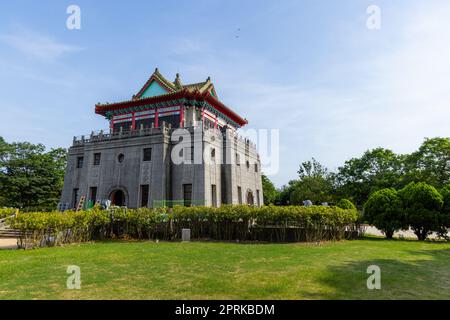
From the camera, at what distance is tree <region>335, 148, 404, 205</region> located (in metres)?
30.4

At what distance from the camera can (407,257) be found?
31.4ft

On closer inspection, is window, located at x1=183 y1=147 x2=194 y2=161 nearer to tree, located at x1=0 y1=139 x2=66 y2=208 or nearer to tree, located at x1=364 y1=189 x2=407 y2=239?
tree, located at x1=364 y1=189 x2=407 y2=239

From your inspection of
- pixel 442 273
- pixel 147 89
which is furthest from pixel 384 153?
pixel 442 273

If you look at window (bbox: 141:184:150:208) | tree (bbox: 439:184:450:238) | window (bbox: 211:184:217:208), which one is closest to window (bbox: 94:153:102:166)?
window (bbox: 141:184:150:208)

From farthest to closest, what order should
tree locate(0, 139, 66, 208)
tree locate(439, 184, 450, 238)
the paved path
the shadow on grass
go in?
tree locate(0, 139, 66, 208)
tree locate(439, 184, 450, 238)
the paved path
the shadow on grass

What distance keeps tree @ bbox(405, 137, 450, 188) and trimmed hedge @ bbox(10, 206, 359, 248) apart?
1477 cm

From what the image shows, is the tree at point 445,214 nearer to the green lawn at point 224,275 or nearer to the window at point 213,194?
the green lawn at point 224,275

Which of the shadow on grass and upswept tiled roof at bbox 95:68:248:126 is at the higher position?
upswept tiled roof at bbox 95:68:248:126

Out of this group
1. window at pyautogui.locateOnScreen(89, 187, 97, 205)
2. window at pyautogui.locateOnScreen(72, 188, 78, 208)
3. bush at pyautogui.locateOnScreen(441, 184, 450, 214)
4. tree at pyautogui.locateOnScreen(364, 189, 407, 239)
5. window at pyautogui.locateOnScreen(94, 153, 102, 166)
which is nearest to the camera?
bush at pyautogui.locateOnScreen(441, 184, 450, 214)

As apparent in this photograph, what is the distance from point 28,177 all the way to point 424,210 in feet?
117

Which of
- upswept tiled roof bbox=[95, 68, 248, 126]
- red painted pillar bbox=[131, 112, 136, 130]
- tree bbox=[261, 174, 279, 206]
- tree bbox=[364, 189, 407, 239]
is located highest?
upswept tiled roof bbox=[95, 68, 248, 126]

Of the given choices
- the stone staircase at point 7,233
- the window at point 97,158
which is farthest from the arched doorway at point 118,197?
the stone staircase at point 7,233

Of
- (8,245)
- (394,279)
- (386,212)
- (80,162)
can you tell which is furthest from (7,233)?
(386,212)
